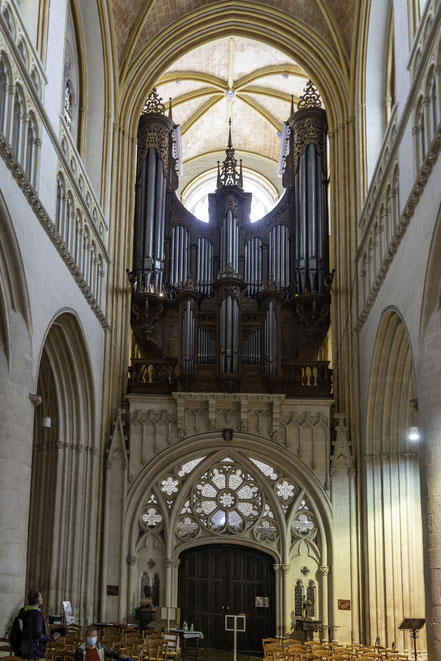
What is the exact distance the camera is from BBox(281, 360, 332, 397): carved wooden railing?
18.7m

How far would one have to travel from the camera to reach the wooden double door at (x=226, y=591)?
18172 millimetres

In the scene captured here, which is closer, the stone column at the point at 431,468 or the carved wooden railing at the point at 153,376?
the stone column at the point at 431,468

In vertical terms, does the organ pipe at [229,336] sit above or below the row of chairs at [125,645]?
above

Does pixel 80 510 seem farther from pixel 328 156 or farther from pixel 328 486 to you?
pixel 328 156

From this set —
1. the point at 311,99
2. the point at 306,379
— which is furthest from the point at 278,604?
the point at 311,99

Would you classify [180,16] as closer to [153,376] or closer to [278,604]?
[153,376]

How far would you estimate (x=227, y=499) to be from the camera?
18.8 m

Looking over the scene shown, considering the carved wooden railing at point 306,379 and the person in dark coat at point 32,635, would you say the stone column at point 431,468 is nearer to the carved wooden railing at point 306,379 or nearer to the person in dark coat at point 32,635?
the person in dark coat at point 32,635

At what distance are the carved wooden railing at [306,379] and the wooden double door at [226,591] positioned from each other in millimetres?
3644

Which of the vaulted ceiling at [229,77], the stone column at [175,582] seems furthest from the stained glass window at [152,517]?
the vaulted ceiling at [229,77]

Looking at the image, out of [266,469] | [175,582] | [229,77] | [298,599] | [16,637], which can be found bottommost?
[16,637]

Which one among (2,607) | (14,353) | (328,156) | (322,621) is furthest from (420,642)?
(328,156)

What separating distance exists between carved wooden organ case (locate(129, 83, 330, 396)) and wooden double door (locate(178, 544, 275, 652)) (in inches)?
144

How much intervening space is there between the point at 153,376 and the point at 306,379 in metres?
3.41
